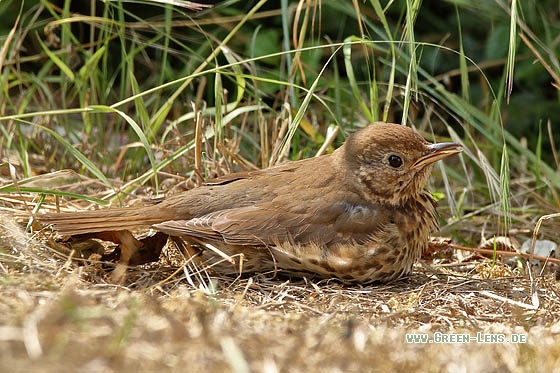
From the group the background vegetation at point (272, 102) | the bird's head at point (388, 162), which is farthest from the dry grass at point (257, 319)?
the bird's head at point (388, 162)

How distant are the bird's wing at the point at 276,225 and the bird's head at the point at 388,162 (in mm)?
179

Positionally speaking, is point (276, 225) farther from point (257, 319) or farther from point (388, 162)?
point (257, 319)

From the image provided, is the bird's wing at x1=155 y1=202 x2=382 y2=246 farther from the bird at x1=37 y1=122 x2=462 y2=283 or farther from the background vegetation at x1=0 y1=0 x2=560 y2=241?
the background vegetation at x1=0 y1=0 x2=560 y2=241

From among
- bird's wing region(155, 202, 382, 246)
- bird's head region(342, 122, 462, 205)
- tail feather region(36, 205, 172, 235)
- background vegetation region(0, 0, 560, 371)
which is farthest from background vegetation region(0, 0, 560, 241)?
bird's wing region(155, 202, 382, 246)

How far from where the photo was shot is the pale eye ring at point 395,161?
3.75 meters

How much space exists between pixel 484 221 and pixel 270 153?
3.76ft

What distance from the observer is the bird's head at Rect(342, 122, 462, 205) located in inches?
146

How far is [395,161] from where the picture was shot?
377 cm

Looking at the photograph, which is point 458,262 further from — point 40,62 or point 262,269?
point 40,62

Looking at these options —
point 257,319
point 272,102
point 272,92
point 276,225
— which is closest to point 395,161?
point 276,225

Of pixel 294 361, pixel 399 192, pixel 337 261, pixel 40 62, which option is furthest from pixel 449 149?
pixel 40 62

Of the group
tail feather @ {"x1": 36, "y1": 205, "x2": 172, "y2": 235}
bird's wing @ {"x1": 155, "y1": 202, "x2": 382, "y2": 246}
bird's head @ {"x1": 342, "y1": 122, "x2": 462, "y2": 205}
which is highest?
bird's head @ {"x1": 342, "y1": 122, "x2": 462, "y2": 205}

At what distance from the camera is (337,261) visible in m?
3.58

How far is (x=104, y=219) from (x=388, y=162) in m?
1.21
